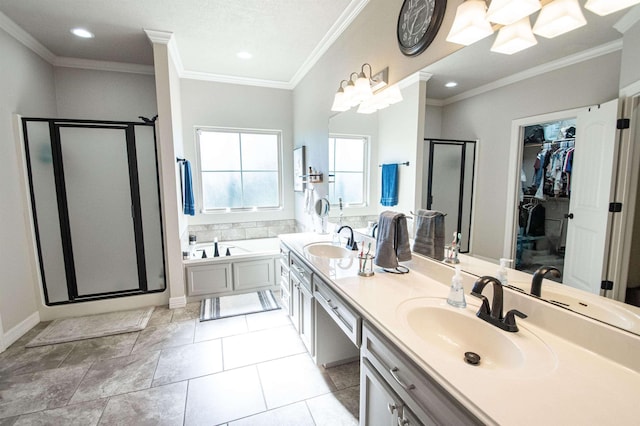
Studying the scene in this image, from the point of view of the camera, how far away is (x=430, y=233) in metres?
1.76

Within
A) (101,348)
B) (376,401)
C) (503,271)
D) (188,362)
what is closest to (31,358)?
(101,348)

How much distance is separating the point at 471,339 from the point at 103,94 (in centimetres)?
442

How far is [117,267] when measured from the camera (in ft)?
10.2

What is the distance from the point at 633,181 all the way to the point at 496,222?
52 centimetres

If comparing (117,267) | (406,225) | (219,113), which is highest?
(219,113)

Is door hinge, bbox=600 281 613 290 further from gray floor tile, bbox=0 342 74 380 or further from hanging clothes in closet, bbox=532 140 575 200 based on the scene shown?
gray floor tile, bbox=0 342 74 380

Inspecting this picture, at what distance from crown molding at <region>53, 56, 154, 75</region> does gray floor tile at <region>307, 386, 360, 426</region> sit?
4014 millimetres

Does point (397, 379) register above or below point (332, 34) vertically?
below

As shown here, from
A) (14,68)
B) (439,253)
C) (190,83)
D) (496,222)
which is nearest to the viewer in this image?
(496,222)

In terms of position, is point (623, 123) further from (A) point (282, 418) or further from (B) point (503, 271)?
(A) point (282, 418)

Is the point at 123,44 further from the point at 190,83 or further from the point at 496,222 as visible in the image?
the point at 496,222

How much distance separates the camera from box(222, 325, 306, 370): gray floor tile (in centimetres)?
230

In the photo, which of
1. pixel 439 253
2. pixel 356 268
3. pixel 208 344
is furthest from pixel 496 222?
pixel 208 344

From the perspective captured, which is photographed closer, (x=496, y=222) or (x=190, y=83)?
(x=496, y=222)
